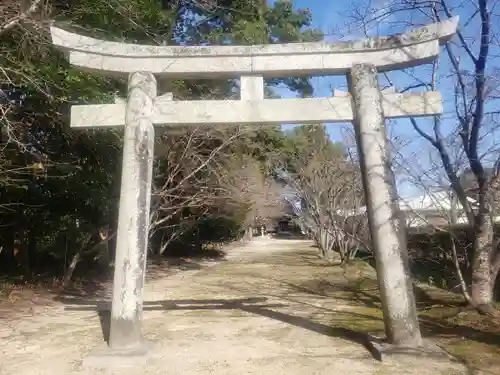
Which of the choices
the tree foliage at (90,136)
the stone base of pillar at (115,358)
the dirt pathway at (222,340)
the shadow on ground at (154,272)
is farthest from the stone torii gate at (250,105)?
the shadow on ground at (154,272)

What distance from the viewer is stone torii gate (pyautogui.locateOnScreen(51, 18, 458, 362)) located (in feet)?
17.6

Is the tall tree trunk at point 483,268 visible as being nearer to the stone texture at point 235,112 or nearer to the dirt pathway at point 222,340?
the dirt pathway at point 222,340

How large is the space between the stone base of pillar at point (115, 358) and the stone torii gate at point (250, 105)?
7.5 inches

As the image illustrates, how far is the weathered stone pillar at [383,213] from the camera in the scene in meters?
5.21

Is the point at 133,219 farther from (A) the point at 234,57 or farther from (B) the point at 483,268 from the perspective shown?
(B) the point at 483,268

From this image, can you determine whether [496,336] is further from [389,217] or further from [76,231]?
[76,231]

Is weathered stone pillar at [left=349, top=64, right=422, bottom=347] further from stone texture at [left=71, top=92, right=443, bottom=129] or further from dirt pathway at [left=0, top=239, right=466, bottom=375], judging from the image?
dirt pathway at [left=0, top=239, right=466, bottom=375]

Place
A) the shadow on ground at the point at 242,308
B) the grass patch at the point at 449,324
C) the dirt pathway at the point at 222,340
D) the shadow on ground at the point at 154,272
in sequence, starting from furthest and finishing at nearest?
the shadow on ground at the point at 154,272 → the shadow on ground at the point at 242,308 → the grass patch at the point at 449,324 → the dirt pathway at the point at 222,340

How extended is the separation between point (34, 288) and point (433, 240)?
11.0 m

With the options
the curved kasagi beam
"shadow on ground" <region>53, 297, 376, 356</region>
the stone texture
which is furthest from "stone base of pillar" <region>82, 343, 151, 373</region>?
the curved kasagi beam

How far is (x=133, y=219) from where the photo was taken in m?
5.41

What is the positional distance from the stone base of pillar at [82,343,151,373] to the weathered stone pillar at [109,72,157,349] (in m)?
0.12

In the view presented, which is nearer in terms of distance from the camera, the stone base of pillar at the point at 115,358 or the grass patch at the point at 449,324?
the stone base of pillar at the point at 115,358

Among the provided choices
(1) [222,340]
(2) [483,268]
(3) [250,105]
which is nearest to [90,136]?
(3) [250,105]
